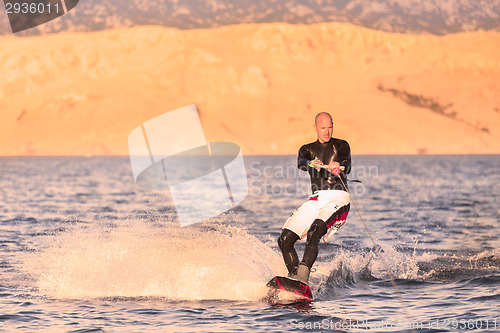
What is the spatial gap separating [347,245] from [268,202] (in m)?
18.9

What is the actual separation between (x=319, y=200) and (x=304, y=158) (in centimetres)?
77

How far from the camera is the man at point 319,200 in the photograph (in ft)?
37.6

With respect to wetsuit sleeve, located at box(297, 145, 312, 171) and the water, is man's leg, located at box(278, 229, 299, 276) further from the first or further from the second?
wetsuit sleeve, located at box(297, 145, 312, 171)

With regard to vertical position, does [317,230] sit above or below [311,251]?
above

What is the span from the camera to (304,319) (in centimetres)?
1034

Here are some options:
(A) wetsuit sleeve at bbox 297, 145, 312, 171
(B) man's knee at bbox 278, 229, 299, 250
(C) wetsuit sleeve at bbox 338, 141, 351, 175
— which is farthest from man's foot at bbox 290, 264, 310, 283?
(C) wetsuit sleeve at bbox 338, 141, 351, 175

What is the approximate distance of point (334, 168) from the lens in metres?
10.8

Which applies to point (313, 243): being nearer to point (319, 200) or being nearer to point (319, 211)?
point (319, 211)

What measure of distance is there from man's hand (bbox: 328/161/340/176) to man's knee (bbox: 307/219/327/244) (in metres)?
1.07

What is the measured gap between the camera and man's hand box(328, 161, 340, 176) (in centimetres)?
1078

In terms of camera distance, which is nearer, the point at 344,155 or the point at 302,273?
the point at 302,273

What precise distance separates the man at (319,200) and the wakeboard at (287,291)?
132 millimetres

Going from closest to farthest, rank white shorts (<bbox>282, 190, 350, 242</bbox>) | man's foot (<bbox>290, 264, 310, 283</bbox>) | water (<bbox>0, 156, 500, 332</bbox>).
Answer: water (<bbox>0, 156, 500, 332</bbox>) < man's foot (<bbox>290, 264, 310, 283</bbox>) < white shorts (<bbox>282, 190, 350, 242</bbox>)

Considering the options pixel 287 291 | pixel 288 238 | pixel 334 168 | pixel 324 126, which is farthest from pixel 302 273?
pixel 324 126
